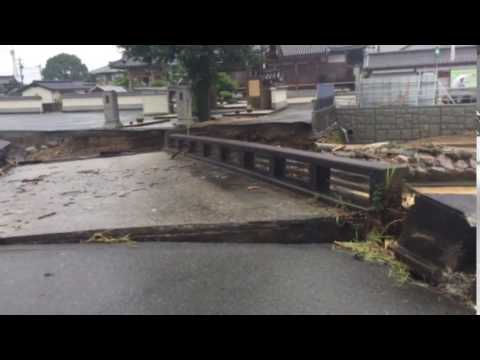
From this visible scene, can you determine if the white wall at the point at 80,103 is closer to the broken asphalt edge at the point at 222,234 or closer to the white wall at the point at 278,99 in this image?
the white wall at the point at 278,99

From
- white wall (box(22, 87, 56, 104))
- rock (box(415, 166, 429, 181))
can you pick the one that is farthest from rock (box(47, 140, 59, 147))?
white wall (box(22, 87, 56, 104))

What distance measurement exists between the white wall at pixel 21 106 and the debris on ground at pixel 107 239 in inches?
1183

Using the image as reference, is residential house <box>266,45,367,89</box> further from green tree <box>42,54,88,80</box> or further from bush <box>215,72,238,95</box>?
green tree <box>42,54,88,80</box>

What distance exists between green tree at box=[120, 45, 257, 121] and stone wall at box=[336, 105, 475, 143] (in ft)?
14.3

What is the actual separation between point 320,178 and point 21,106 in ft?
103

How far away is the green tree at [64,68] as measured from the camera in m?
66.5

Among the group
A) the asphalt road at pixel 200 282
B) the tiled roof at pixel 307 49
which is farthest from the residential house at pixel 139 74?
the asphalt road at pixel 200 282

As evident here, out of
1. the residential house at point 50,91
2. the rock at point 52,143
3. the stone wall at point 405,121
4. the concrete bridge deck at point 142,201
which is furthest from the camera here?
the residential house at point 50,91

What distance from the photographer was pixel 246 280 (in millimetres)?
3824

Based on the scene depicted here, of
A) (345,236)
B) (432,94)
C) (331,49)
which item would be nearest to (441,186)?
(432,94)

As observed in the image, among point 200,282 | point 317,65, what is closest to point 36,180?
point 200,282

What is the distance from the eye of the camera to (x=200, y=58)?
48.8 feet

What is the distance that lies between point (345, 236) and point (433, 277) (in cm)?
140

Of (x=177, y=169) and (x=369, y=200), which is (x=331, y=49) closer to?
(x=177, y=169)
